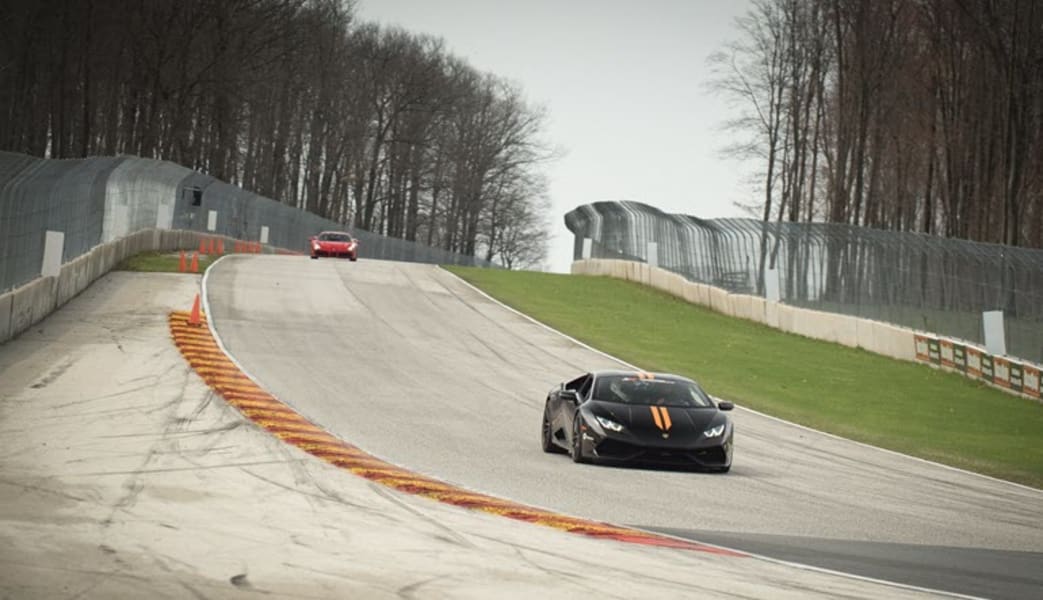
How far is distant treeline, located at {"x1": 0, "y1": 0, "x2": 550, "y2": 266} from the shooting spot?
7606 centimetres

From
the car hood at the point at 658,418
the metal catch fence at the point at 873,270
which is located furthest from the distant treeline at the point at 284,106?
the car hood at the point at 658,418

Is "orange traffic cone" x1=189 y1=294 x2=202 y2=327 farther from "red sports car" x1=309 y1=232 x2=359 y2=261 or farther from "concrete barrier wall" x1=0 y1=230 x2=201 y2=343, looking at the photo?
"red sports car" x1=309 y1=232 x2=359 y2=261

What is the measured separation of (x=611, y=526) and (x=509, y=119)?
391 feet

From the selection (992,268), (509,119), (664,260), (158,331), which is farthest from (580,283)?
(509,119)

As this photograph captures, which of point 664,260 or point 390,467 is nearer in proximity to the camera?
point 390,467

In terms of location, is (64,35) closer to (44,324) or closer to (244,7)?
(244,7)

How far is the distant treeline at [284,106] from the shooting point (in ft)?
→ 250

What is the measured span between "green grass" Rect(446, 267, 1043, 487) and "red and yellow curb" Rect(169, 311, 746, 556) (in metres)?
9.51

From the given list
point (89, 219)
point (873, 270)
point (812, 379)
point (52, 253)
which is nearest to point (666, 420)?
point (52, 253)

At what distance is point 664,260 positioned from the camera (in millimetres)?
52938

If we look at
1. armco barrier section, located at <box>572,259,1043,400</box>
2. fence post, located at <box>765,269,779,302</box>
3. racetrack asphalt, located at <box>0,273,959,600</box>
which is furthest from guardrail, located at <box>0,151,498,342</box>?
fence post, located at <box>765,269,779,302</box>

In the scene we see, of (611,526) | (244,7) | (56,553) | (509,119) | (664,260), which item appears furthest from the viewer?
(509,119)

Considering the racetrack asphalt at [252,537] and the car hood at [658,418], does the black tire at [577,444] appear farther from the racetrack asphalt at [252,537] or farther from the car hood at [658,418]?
the racetrack asphalt at [252,537]

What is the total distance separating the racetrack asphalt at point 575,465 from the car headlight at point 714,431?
50 cm
